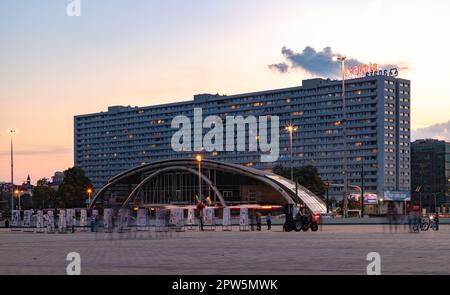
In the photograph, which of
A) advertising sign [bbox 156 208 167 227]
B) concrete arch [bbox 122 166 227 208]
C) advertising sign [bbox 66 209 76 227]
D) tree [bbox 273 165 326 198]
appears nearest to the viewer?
advertising sign [bbox 156 208 167 227]

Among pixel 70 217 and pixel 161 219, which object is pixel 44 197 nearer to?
pixel 70 217

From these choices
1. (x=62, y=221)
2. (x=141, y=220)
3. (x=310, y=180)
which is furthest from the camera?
(x=310, y=180)

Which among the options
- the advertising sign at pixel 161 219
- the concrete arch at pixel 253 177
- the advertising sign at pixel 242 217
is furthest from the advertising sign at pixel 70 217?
the concrete arch at pixel 253 177

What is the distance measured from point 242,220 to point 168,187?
87.2 meters

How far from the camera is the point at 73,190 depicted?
15325 cm

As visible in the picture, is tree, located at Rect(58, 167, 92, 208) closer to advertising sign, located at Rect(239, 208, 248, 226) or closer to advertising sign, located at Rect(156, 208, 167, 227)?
advertising sign, located at Rect(156, 208, 167, 227)

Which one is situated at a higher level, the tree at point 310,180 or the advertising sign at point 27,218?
the tree at point 310,180

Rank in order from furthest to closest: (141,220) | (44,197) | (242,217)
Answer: (44,197), (141,220), (242,217)

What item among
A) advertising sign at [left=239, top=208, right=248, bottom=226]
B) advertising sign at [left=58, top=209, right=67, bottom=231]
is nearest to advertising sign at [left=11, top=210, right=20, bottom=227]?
advertising sign at [left=58, top=209, right=67, bottom=231]

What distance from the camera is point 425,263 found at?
21422 millimetres

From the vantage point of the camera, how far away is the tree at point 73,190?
152238mm

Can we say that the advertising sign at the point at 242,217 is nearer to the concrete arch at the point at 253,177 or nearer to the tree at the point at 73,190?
the concrete arch at the point at 253,177

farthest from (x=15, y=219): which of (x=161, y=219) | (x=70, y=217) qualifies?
(x=161, y=219)

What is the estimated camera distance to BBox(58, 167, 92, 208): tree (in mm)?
152238
